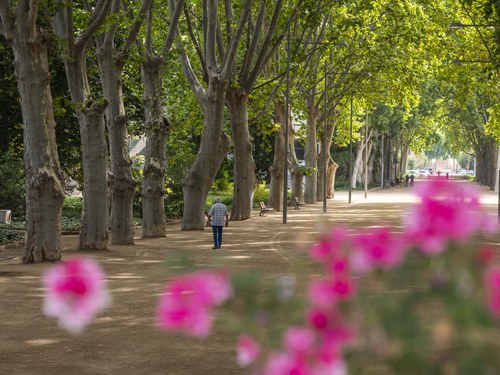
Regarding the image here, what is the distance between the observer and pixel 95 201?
24453 millimetres

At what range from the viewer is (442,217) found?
250cm

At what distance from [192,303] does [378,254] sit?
492 mm

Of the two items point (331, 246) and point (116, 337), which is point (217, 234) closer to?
point (116, 337)

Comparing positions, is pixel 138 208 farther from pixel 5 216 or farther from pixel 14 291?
pixel 14 291

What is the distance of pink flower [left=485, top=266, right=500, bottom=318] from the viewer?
2301 mm

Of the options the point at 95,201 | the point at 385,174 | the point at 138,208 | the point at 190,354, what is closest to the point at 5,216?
the point at 138,208

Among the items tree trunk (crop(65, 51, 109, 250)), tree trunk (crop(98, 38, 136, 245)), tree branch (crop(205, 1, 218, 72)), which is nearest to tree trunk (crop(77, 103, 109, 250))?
tree trunk (crop(65, 51, 109, 250))

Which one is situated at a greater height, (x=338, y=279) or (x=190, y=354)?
(x=338, y=279)

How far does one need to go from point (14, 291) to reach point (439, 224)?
14.9 metres

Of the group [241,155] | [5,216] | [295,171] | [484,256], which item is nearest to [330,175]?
[295,171]

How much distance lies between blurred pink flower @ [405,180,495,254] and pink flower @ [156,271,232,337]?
49 centimetres

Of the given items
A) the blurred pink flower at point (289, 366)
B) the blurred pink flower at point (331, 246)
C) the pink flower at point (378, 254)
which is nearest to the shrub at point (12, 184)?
the blurred pink flower at point (331, 246)

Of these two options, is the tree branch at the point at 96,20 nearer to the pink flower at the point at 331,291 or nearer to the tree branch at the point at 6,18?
the tree branch at the point at 6,18

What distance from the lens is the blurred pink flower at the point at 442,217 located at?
247 centimetres
